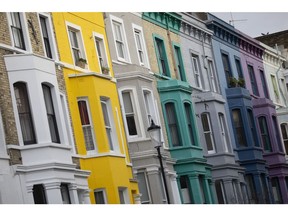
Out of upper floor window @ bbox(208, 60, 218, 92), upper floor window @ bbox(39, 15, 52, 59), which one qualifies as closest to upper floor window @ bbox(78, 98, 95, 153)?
upper floor window @ bbox(39, 15, 52, 59)

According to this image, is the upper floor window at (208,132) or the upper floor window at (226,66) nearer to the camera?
the upper floor window at (208,132)

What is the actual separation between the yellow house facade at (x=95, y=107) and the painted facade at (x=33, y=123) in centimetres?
21

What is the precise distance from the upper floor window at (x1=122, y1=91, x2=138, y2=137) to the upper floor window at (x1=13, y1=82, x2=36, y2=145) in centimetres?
184

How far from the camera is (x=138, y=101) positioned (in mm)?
13609

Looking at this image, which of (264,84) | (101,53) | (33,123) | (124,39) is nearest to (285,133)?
(264,84)

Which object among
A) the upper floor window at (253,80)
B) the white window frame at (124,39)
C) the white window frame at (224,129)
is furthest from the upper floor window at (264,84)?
the white window frame at (124,39)

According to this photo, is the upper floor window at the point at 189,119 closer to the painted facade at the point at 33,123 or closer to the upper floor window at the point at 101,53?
the upper floor window at the point at 101,53

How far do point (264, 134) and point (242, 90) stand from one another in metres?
0.80

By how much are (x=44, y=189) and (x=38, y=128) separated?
821 mm

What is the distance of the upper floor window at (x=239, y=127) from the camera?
1452cm

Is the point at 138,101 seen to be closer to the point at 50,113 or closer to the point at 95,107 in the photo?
the point at 95,107
